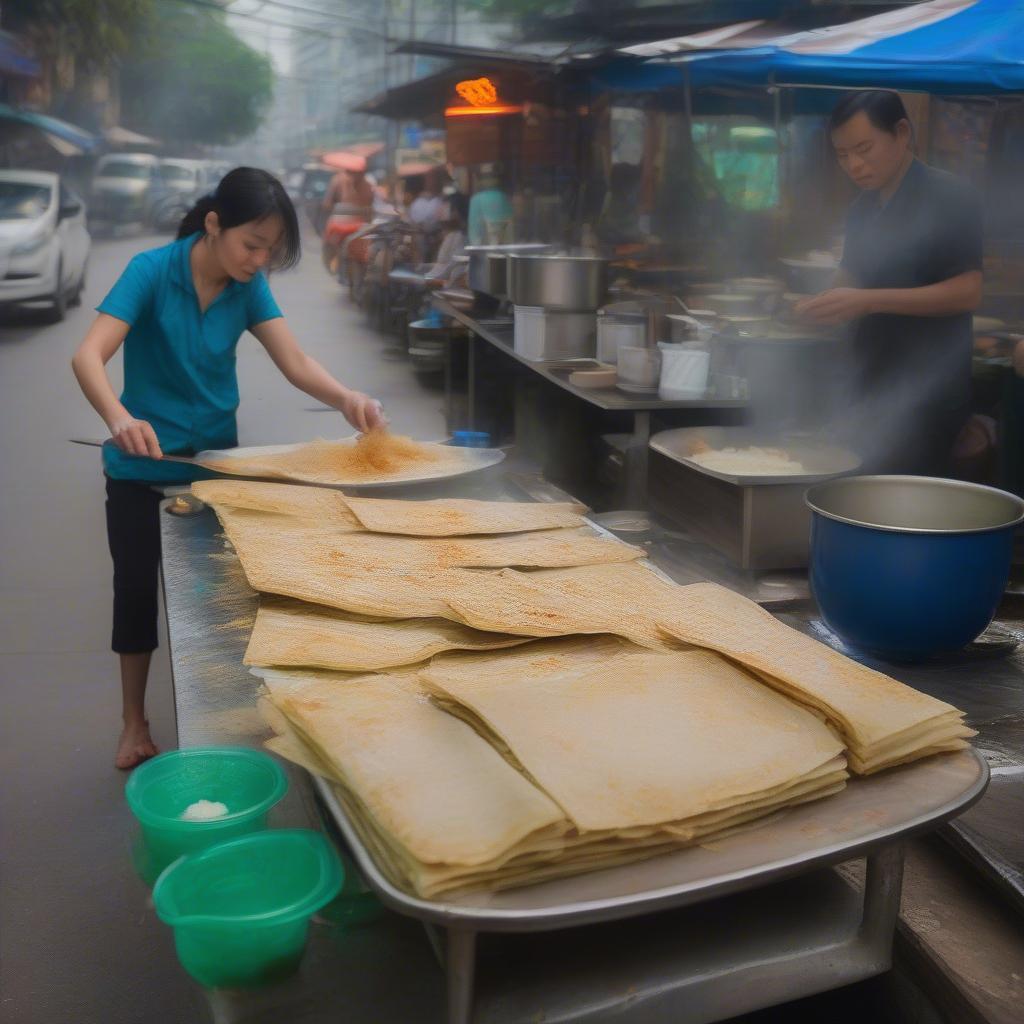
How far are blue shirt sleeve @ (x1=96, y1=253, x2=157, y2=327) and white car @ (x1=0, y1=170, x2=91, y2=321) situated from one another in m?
11.2

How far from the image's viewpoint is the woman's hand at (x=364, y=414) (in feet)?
9.23

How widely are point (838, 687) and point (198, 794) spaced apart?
798 mm

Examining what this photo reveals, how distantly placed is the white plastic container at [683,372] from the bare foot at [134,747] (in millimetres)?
1916

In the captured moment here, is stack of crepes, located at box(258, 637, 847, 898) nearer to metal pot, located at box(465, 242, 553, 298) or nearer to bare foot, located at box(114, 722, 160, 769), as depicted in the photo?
bare foot, located at box(114, 722, 160, 769)

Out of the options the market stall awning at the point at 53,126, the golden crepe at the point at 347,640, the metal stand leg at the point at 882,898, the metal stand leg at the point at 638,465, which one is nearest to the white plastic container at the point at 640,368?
the metal stand leg at the point at 638,465

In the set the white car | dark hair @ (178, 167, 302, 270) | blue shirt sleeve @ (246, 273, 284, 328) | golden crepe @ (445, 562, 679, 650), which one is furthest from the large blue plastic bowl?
the white car

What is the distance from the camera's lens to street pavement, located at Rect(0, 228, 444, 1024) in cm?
247

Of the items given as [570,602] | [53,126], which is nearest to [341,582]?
[570,602]

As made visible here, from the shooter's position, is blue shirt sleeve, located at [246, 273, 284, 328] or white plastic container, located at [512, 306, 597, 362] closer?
blue shirt sleeve, located at [246, 273, 284, 328]

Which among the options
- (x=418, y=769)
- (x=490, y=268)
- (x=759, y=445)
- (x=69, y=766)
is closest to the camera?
(x=418, y=769)

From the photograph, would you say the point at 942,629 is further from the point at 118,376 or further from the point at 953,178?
the point at 118,376

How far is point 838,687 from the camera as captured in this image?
4.31 ft

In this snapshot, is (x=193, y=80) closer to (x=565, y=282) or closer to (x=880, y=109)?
(x=565, y=282)

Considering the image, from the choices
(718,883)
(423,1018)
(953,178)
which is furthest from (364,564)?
(953,178)
